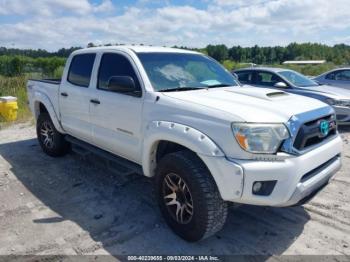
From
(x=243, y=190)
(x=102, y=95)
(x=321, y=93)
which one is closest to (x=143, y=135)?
(x=102, y=95)

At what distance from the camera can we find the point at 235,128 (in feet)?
9.53

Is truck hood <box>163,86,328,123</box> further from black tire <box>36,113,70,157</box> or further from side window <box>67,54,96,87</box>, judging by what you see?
black tire <box>36,113,70,157</box>

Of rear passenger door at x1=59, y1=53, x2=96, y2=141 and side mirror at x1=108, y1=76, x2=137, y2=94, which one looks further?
rear passenger door at x1=59, y1=53, x2=96, y2=141

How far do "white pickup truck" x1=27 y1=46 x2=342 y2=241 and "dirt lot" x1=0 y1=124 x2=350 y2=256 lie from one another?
14.6 inches

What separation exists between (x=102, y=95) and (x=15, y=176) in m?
2.27

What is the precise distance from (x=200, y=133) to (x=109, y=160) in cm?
190

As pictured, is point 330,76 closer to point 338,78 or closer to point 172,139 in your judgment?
point 338,78

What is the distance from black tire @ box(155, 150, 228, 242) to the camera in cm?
306

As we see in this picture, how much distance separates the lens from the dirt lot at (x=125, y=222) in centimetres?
336

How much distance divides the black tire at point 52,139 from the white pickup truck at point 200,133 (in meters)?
1.27

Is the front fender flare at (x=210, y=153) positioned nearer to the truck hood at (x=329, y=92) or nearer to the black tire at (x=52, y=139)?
the black tire at (x=52, y=139)

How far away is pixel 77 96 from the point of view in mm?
4934

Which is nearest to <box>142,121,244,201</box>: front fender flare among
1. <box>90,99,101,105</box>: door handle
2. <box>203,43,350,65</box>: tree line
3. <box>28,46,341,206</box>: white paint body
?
<box>28,46,341,206</box>: white paint body

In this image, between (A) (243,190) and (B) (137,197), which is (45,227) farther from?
(A) (243,190)
